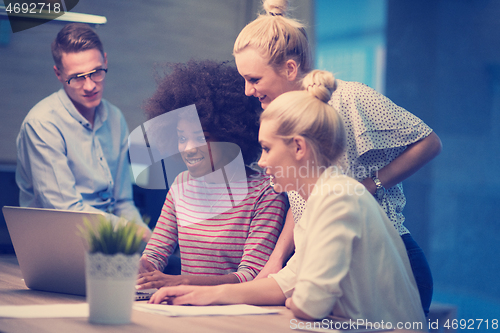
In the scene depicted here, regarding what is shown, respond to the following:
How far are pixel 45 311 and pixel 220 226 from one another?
2.14ft

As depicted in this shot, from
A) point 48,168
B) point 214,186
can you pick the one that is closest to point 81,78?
point 48,168

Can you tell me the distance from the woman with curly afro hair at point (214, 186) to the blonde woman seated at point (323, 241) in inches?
12.3

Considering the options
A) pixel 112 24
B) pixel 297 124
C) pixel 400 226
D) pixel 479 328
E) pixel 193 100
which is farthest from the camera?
pixel 479 328

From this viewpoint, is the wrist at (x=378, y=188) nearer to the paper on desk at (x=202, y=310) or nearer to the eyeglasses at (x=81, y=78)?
the paper on desk at (x=202, y=310)

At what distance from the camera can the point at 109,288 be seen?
0.83 m

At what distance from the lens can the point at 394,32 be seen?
151 inches

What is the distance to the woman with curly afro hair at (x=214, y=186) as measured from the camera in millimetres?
1443

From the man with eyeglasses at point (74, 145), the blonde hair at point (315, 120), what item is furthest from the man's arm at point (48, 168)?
the blonde hair at point (315, 120)

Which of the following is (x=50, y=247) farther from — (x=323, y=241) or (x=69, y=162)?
(x=69, y=162)

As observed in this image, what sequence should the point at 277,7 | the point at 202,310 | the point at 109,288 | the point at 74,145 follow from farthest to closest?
the point at 74,145 → the point at 277,7 → the point at 202,310 → the point at 109,288

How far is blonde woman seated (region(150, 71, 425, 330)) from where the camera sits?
2.86 feet

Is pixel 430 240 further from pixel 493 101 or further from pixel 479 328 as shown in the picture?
pixel 493 101

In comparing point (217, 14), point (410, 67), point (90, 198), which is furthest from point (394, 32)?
point (90, 198)

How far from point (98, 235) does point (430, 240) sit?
3.32 meters
